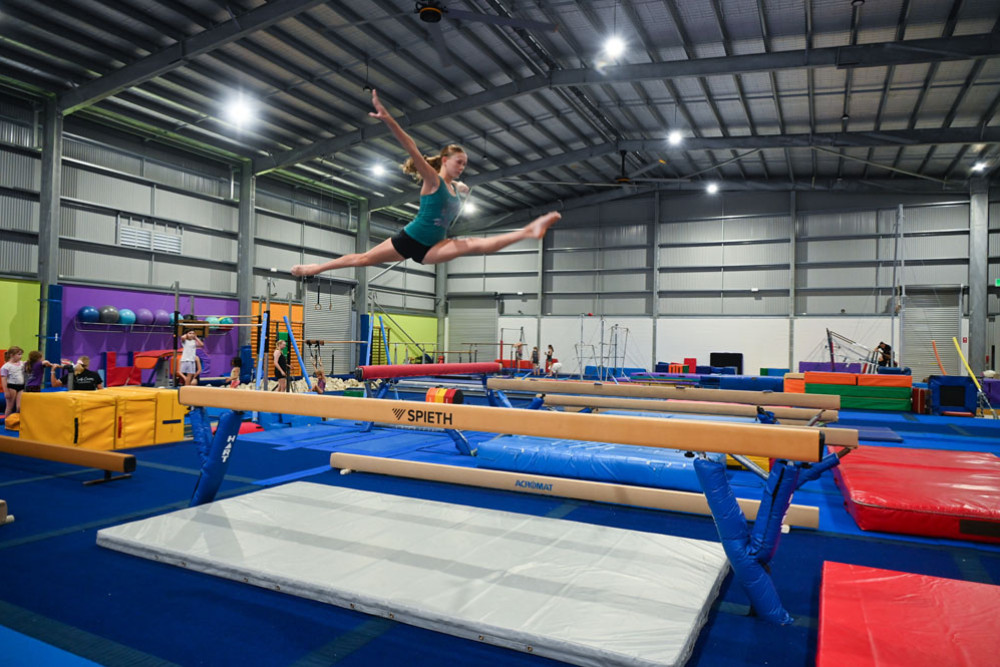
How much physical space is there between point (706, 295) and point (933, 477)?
16361 mm

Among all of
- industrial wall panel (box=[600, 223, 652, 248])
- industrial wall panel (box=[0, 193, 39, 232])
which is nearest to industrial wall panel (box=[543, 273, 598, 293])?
industrial wall panel (box=[600, 223, 652, 248])

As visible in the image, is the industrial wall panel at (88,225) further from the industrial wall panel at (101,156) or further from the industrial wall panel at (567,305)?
the industrial wall panel at (567,305)

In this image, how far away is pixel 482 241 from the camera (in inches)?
123

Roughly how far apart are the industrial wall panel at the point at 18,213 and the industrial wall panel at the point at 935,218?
2399 centimetres

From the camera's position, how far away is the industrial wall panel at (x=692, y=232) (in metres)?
20.5

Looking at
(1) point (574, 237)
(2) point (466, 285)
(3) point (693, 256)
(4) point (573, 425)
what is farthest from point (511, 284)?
(4) point (573, 425)

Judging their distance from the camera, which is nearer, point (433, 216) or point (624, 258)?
point (433, 216)

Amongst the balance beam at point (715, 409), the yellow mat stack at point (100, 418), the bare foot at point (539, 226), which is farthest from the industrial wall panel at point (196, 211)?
the bare foot at point (539, 226)

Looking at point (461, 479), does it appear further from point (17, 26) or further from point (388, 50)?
point (17, 26)

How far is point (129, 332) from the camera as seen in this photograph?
14.3 meters

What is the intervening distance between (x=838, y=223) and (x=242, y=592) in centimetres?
2096

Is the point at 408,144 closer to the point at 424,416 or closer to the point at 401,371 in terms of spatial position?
the point at 424,416

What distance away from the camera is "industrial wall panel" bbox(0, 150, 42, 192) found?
12023 mm

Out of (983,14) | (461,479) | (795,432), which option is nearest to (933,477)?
(795,432)
